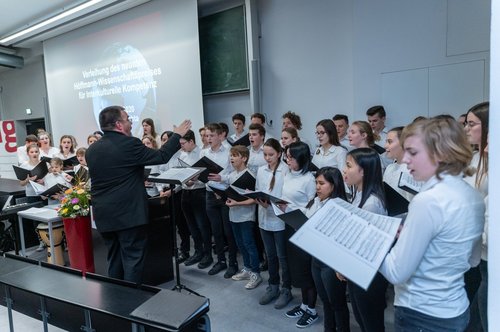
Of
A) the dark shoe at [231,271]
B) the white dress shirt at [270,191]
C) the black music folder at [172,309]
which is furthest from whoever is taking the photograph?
→ the dark shoe at [231,271]

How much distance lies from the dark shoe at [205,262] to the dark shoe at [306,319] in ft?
4.48

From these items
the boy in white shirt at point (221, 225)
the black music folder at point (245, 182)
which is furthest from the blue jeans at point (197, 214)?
the black music folder at point (245, 182)

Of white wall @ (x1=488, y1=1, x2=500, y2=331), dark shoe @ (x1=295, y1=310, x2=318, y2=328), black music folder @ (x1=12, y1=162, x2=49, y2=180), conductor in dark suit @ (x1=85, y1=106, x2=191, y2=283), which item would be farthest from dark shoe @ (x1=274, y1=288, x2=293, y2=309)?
black music folder @ (x1=12, y1=162, x2=49, y2=180)

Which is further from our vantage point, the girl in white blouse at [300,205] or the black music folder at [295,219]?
the girl in white blouse at [300,205]

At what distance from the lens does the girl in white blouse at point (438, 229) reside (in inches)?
41.9

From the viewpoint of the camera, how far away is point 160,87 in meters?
5.66

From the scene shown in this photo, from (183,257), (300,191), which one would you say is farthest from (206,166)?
(183,257)

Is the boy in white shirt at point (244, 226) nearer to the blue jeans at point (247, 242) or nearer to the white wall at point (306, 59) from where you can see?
the blue jeans at point (247, 242)

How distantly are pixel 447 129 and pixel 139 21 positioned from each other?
5784mm

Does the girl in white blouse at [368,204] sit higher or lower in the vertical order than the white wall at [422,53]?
lower

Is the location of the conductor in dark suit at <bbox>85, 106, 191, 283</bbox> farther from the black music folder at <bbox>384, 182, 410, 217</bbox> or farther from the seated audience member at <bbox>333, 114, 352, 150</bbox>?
the seated audience member at <bbox>333, 114, 352, 150</bbox>

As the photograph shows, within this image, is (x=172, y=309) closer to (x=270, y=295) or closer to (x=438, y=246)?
(x=438, y=246)

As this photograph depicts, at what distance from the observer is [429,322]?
1.16 metres

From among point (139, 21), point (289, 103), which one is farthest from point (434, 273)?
point (139, 21)
